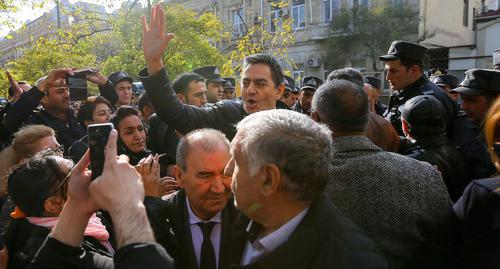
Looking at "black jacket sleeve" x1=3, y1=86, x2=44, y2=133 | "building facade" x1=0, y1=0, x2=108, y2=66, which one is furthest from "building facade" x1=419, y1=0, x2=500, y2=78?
"black jacket sleeve" x1=3, y1=86, x2=44, y2=133

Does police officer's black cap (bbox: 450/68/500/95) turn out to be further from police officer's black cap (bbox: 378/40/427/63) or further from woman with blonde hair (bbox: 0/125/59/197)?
woman with blonde hair (bbox: 0/125/59/197)

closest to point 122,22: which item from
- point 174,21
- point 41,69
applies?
point 174,21

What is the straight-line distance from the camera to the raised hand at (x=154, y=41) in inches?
96.1

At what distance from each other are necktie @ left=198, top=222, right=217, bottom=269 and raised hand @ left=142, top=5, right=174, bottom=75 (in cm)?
103

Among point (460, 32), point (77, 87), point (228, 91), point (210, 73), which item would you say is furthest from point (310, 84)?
point (460, 32)

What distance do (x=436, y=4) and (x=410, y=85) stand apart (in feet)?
57.6

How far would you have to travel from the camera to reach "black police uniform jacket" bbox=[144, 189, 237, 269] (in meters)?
1.87

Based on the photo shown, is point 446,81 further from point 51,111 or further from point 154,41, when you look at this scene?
point 51,111

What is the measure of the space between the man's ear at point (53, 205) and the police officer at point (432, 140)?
2.08 meters

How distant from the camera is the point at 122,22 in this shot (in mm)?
12969

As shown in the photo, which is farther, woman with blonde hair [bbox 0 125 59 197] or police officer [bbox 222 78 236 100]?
police officer [bbox 222 78 236 100]

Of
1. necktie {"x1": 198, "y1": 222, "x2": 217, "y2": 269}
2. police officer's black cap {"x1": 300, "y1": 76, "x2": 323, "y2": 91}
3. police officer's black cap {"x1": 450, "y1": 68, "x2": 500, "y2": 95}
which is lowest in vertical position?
necktie {"x1": 198, "y1": 222, "x2": 217, "y2": 269}

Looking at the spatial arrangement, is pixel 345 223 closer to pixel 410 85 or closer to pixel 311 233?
pixel 311 233

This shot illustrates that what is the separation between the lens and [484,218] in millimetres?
1667
